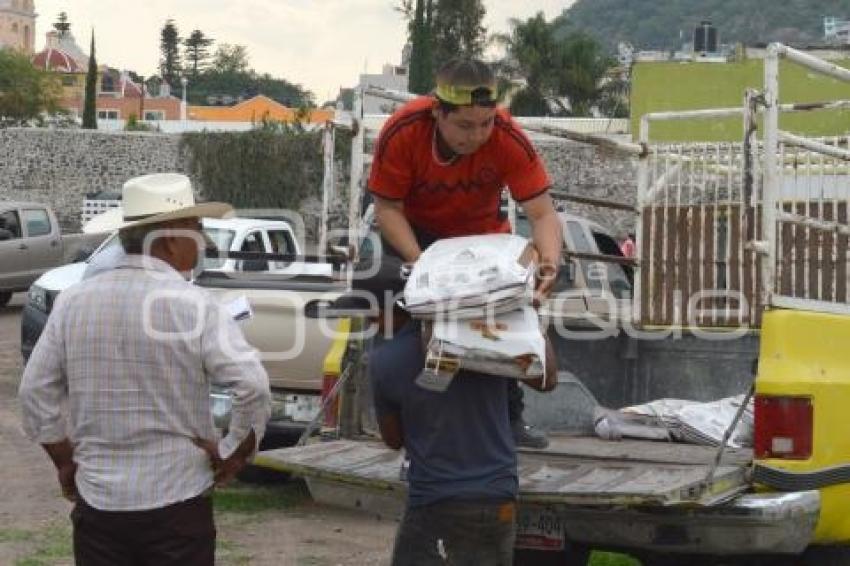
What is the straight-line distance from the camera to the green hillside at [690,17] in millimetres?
130250

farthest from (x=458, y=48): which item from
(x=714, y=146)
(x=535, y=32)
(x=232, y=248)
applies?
(x=714, y=146)

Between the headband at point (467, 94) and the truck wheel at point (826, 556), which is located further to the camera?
the truck wheel at point (826, 556)

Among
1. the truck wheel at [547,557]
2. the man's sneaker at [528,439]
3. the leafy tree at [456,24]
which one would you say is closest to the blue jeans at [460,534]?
the truck wheel at [547,557]

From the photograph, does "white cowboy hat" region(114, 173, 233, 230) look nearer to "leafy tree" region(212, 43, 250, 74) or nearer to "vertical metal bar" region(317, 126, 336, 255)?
"vertical metal bar" region(317, 126, 336, 255)

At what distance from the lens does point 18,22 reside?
471ft

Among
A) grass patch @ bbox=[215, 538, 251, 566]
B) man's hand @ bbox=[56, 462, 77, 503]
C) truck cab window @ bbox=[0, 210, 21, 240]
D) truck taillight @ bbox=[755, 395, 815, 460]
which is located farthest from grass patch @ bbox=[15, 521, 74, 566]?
truck cab window @ bbox=[0, 210, 21, 240]

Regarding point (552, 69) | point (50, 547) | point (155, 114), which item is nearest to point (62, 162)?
point (552, 69)

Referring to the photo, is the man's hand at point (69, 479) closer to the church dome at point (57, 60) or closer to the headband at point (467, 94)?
the headband at point (467, 94)

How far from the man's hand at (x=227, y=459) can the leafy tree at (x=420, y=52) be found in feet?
159

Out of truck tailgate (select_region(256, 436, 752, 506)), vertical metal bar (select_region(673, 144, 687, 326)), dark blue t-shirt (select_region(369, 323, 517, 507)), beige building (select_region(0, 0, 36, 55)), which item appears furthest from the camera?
beige building (select_region(0, 0, 36, 55))

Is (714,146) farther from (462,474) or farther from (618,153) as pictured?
(462,474)

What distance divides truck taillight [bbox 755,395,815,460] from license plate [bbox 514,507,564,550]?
759mm

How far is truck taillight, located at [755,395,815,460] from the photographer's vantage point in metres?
5.73

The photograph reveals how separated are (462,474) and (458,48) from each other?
213 ft
